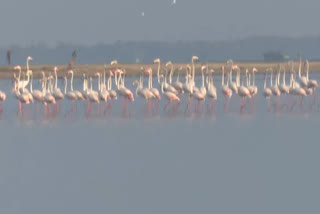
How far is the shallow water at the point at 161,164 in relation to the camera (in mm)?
12586

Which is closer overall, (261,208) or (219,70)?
(261,208)

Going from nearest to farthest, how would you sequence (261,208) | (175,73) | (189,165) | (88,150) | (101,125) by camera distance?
(261,208)
(189,165)
(88,150)
(101,125)
(175,73)

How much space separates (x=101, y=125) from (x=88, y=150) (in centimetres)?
410

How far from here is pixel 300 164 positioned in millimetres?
15188

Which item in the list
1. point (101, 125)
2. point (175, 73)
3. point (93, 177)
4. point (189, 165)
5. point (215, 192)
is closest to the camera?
point (215, 192)

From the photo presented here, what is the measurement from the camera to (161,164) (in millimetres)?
15375

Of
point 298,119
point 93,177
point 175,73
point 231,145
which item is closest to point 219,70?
point 175,73

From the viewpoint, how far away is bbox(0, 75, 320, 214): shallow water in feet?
41.3

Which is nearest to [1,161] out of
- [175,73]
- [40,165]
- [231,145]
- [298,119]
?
[40,165]

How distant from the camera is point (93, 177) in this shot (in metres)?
14.3

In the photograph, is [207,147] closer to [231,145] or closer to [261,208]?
[231,145]

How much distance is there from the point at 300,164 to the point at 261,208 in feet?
10.2

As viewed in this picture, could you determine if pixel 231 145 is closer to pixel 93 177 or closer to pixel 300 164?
pixel 300 164

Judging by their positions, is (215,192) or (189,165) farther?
(189,165)
